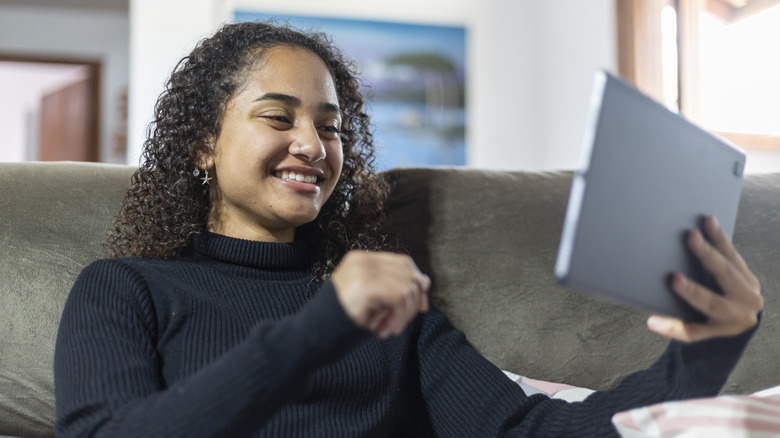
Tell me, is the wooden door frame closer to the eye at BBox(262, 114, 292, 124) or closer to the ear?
the ear

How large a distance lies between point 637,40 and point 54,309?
253 cm

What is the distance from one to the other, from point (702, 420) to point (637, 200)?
306 mm

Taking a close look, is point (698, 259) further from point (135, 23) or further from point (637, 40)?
point (135, 23)

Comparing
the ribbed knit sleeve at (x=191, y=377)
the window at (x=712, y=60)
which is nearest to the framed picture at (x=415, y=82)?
the window at (x=712, y=60)

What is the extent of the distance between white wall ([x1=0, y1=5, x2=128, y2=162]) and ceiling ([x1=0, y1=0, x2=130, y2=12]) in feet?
0.23

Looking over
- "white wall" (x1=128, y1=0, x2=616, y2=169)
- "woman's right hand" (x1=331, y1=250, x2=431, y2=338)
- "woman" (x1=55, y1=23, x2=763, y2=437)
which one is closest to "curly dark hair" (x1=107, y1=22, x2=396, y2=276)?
"woman" (x1=55, y1=23, x2=763, y2=437)

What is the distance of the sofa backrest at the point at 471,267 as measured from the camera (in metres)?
1.17

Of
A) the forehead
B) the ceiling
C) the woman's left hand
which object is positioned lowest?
the woman's left hand

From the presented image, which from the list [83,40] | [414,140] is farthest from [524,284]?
[83,40]

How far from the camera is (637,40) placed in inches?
116

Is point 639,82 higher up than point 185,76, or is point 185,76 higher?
point 639,82

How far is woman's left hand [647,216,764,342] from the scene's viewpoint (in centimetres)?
71

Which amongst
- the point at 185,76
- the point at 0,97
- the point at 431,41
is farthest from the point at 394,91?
the point at 0,97

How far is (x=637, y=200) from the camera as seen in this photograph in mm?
662
